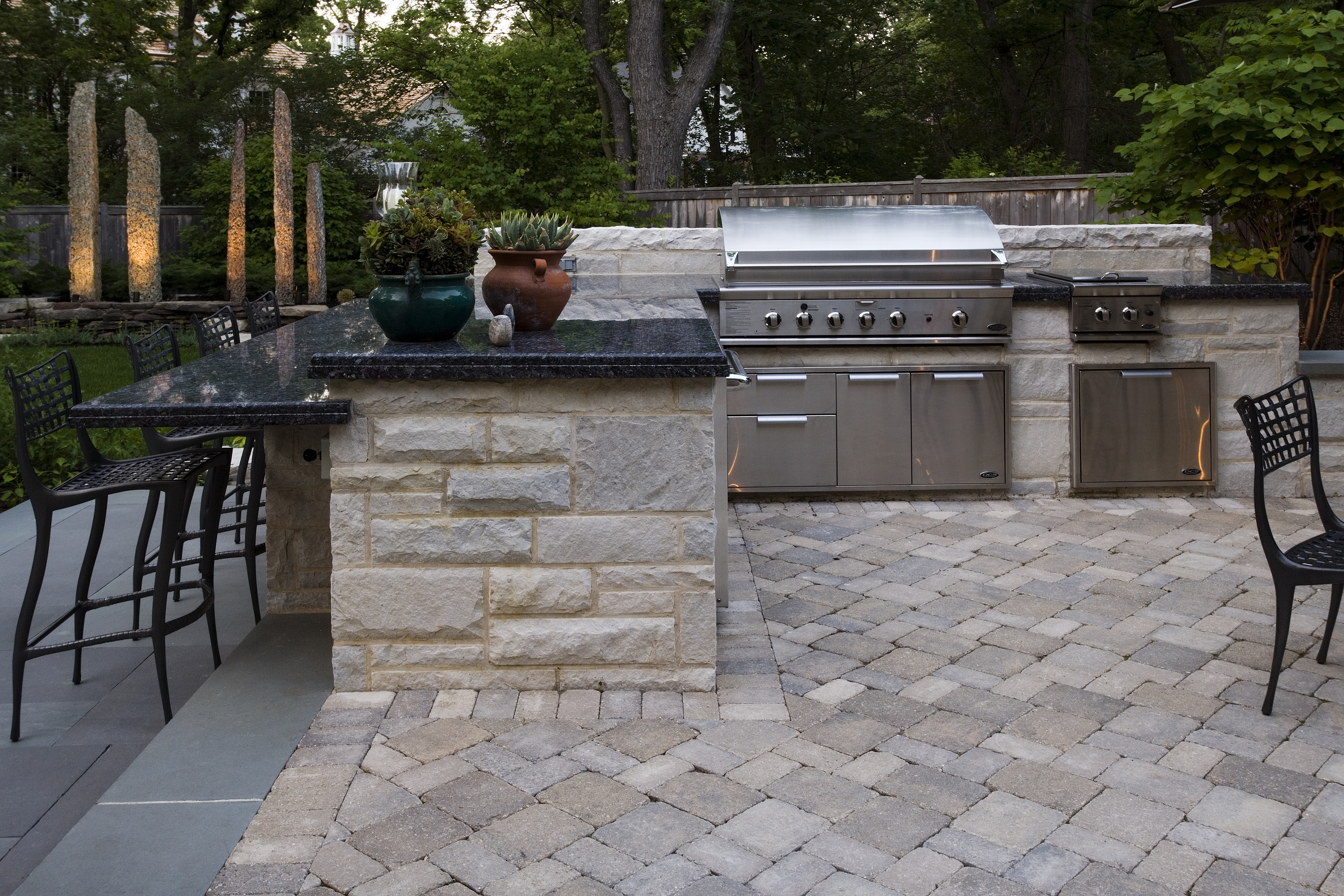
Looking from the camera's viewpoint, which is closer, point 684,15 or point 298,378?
point 298,378

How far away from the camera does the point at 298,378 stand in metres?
3.77

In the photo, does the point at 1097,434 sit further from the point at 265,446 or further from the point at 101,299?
the point at 101,299

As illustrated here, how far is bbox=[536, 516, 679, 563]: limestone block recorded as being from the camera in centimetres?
354

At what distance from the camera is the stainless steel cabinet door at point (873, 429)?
244 inches

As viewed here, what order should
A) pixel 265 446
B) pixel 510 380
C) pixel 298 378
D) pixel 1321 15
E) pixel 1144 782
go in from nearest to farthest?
pixel 1144 782, pixel 510 380, pixel 298 378, pixel 265 446, pixel 1321 15

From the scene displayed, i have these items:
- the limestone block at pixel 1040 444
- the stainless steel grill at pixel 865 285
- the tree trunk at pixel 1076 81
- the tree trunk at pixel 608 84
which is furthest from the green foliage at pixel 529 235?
the tree trunk at pixel 1076 81

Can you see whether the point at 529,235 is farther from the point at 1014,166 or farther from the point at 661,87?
the point at 1014,166

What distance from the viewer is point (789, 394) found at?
6.19 m

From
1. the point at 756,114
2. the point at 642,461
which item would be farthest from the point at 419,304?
the point at 756,114

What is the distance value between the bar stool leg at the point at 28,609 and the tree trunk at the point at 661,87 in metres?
11.7

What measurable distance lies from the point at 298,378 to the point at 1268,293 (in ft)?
15.8

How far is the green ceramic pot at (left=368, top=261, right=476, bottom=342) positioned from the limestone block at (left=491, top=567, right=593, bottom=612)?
77 centimetres

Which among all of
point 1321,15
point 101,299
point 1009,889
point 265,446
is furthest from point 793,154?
point 1009,889

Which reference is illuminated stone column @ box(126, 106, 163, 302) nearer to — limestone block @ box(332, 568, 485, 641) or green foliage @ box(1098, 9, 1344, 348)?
green foliage @ box(1098, 9, 1344, 348)
